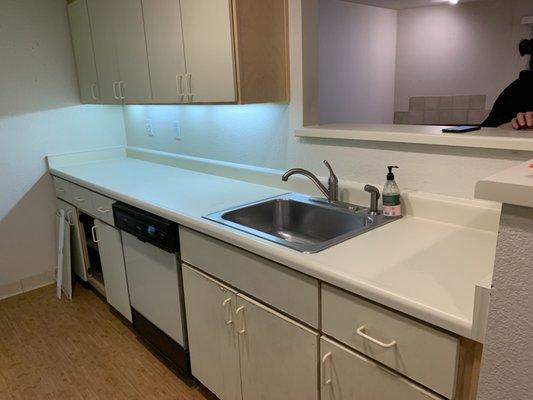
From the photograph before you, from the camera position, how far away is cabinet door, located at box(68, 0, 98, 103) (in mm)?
2873

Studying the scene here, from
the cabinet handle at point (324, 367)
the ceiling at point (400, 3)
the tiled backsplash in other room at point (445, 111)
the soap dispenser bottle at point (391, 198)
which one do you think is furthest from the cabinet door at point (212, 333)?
the tiled backsplash in other room at point (445, 111)

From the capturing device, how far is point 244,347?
1.62 metres

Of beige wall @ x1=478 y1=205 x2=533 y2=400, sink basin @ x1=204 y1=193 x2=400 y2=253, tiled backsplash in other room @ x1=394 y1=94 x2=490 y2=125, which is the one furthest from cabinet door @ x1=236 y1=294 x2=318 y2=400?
tiled backsplash in other room @ x1=394 y1=94 x2=490 y2=125

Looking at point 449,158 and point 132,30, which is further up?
point 132,30

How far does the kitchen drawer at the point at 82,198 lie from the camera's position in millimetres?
2662

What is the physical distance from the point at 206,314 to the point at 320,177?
83 centimetres

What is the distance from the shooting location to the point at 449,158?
5.12ft

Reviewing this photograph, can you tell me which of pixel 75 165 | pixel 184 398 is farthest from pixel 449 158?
pixel 75 165

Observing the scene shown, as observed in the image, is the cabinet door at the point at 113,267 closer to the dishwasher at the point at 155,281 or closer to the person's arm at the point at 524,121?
the dishwasher at the point at 155,281

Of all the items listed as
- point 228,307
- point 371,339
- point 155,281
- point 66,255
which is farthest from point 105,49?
point 371,339

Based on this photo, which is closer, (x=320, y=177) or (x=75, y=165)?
(x=320, y=177)

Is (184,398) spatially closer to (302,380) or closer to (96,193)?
(302,380)

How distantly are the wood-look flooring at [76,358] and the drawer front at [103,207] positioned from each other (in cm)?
71

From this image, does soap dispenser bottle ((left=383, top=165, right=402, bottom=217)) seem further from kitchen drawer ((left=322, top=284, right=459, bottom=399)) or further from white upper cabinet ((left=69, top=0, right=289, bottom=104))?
white upper cabinet ((left=69, top=0, right=289, bottom=104))
